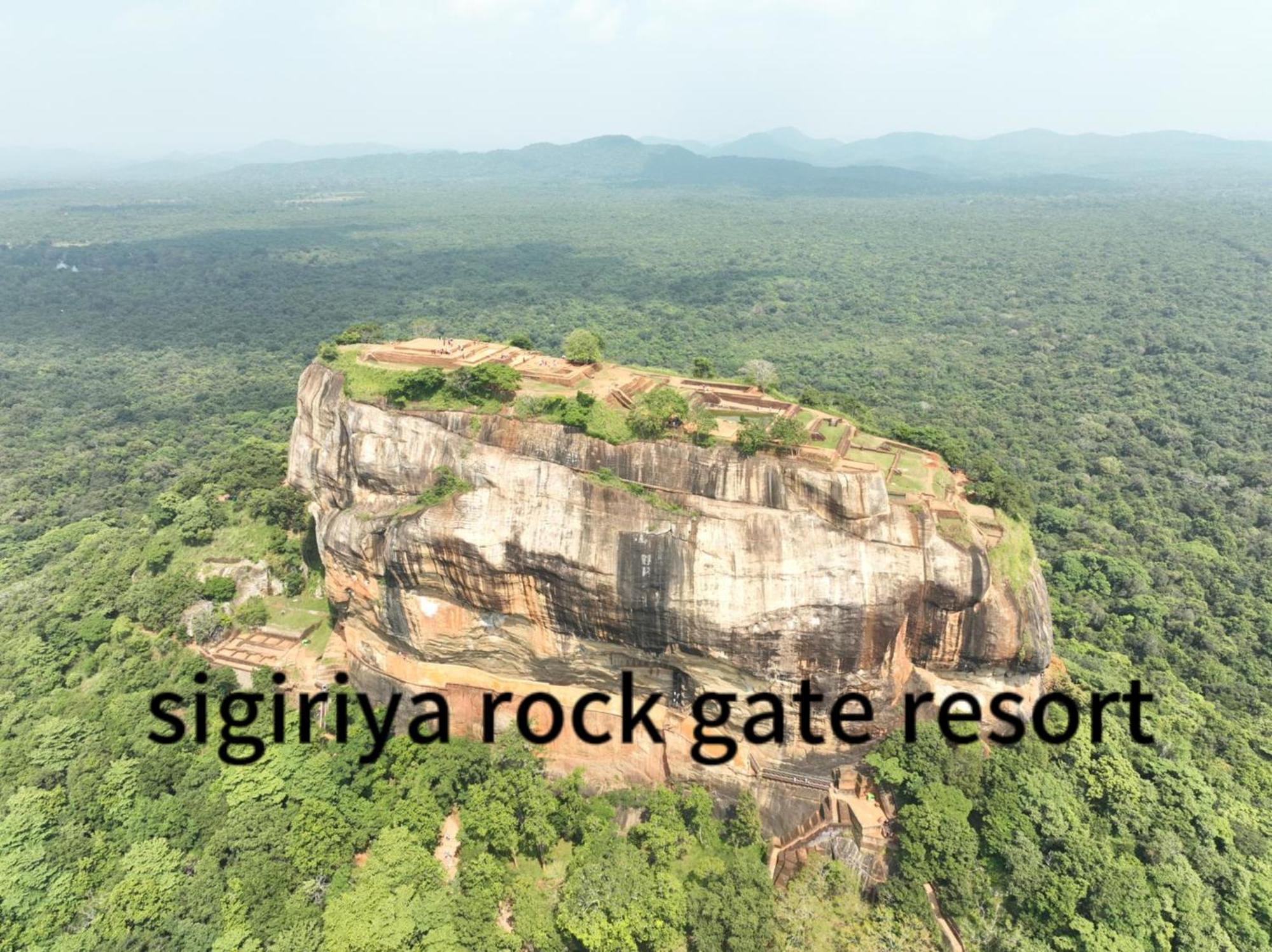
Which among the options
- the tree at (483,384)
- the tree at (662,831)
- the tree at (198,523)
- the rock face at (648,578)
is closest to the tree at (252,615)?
the tree at (198,523)

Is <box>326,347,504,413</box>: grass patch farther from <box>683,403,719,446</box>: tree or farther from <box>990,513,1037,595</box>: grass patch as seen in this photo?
<box>990,513,1037,595</box>: grass patch

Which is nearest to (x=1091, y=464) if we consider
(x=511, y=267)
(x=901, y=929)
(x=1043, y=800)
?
(x=1043, y=800)

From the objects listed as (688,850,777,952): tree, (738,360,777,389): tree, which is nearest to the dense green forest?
(688,850,777,952): tree

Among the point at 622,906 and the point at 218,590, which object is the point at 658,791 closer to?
the point at 622,906

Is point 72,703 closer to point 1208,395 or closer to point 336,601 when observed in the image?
point 336,601

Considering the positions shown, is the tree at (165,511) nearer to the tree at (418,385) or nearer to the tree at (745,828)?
the tree at (418,385)

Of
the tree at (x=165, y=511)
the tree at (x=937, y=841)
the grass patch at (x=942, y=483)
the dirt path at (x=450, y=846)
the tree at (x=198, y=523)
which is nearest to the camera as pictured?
the tree at (x=937, y=841)
